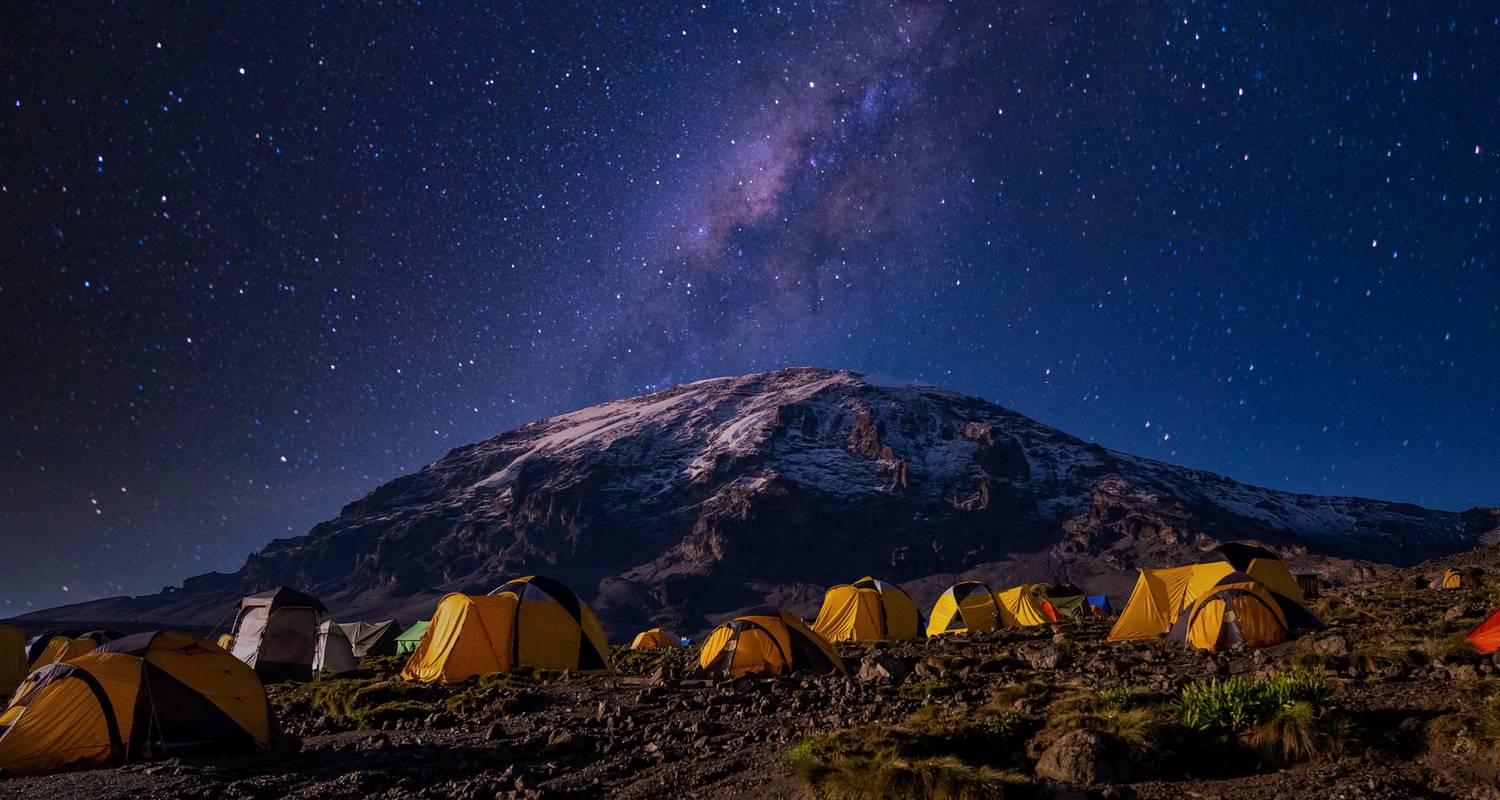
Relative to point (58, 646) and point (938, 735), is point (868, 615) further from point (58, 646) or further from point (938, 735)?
point (58, 646)

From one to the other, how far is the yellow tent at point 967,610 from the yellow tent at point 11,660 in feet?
127

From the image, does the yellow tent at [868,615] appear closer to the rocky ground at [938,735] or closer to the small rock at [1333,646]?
the rocky ground at [938,735]

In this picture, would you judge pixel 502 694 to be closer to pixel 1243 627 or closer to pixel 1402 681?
pixel 1402 681

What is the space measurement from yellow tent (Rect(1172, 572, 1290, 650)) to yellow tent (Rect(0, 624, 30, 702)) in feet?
125

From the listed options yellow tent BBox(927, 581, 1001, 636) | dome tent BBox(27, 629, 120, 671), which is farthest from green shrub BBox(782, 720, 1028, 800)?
dome tent BBox(27, 629, 120, 671)

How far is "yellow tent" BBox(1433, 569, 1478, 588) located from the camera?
34.5 metres

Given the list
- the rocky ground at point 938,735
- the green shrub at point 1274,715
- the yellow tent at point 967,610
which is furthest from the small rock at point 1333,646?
the yellow tent at point 967,610

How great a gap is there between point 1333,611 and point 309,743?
32.2 metres

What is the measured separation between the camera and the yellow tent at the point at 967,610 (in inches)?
1457

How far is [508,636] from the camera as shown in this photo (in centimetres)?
2109

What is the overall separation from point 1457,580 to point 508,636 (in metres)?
45.9

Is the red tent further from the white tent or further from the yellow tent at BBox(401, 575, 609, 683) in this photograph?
the white tent

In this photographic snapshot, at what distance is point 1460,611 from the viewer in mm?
20359

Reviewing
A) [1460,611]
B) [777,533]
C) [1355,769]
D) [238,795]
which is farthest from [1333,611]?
[777,533]
